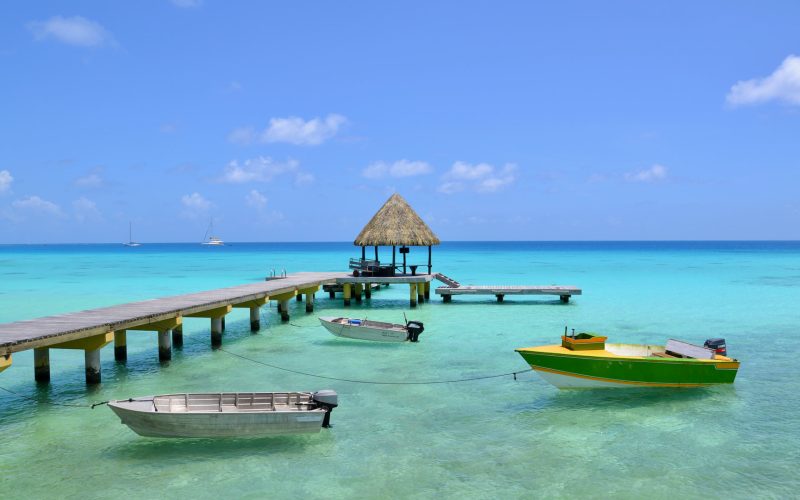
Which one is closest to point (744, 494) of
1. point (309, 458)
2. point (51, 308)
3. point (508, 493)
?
point (508, 493)

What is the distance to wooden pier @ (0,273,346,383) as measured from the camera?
13.2m

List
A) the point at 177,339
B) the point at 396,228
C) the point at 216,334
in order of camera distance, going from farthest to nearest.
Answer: the point at 396,228, the point at 177,339, the point at 216,334

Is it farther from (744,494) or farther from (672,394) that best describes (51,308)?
(744,494)

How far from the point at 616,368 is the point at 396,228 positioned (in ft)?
60.6

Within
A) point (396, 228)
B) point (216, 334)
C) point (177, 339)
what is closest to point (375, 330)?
point (216, 334)

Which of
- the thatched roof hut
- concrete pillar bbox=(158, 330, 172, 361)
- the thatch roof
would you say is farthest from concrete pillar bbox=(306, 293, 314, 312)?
concrete pillar bbox=(158, 330, 172, 361)

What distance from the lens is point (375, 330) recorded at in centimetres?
2119

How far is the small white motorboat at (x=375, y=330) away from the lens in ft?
69.4

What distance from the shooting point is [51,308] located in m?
32.6

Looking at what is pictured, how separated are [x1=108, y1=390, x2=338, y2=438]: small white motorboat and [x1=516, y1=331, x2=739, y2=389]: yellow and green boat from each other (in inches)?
215

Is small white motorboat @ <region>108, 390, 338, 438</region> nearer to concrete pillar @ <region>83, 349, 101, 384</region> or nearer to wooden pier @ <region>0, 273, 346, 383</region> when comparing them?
wooden pier @ <region>0, 273, 346, 383</region>

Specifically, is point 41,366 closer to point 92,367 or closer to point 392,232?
point 92,367

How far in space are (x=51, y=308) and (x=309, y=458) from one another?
2770 cm

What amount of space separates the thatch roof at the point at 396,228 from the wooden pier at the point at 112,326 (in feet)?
27.7
